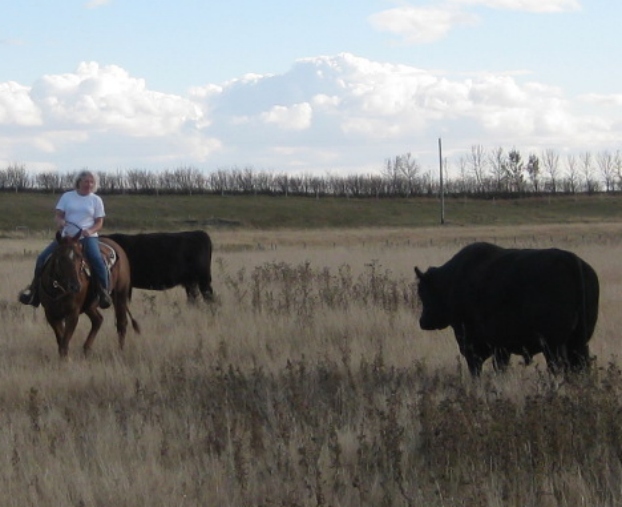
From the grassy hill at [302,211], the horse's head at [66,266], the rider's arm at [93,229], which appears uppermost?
the rider's arm at [93,229]

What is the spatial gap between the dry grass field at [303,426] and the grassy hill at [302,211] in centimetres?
5764

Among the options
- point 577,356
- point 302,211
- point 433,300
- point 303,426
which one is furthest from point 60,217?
point 302,211

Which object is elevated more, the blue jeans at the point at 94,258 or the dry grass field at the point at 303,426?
the blue jeans at the point at 94,258

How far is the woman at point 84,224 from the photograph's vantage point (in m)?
11.5

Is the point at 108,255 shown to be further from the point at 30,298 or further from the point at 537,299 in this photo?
the point at 537,299

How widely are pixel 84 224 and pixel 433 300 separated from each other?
4.52 m

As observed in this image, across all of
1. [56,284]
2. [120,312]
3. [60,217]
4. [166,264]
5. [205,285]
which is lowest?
[205,285]

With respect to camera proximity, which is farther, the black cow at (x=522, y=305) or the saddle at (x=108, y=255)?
the saddle at (x=108, y=255)

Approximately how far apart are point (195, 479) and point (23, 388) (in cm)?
351

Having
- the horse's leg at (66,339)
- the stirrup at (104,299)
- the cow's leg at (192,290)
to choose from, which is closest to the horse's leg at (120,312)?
the stirrup at (104,299)

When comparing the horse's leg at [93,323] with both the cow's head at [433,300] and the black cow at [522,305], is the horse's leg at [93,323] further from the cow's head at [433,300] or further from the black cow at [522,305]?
the black cow at [522,305]

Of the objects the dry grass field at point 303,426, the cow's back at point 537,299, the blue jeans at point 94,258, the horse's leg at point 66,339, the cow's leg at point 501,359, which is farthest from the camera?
the blue jeans at point 94,258

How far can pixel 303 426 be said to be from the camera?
697 cm

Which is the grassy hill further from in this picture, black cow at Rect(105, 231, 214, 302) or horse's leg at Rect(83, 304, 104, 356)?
horse's leg at Rect(83, 304, 104, 356)
